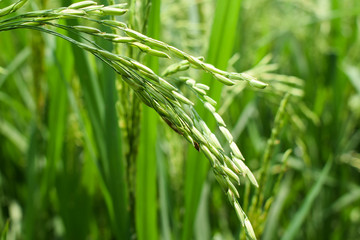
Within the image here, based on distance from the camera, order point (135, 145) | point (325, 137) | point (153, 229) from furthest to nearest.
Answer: point (325, 137) < point (153, 229) < point (135, 145)

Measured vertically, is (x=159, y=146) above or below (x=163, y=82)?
below

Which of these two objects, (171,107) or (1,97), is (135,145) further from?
(1,97)

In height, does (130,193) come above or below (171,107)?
below

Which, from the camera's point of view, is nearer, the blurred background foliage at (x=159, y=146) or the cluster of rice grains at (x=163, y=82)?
the cluster of rice grains at (x=163, y=82)

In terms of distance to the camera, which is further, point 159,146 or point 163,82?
point 159,146

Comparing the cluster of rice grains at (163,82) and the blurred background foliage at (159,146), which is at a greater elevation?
the cluster of rice grains at (163,82)

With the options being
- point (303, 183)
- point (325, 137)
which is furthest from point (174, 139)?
point (325, 137)

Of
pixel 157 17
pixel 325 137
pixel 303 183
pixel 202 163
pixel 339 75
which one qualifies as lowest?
pixel 303 183

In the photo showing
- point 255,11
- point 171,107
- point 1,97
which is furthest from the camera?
point 255,11
